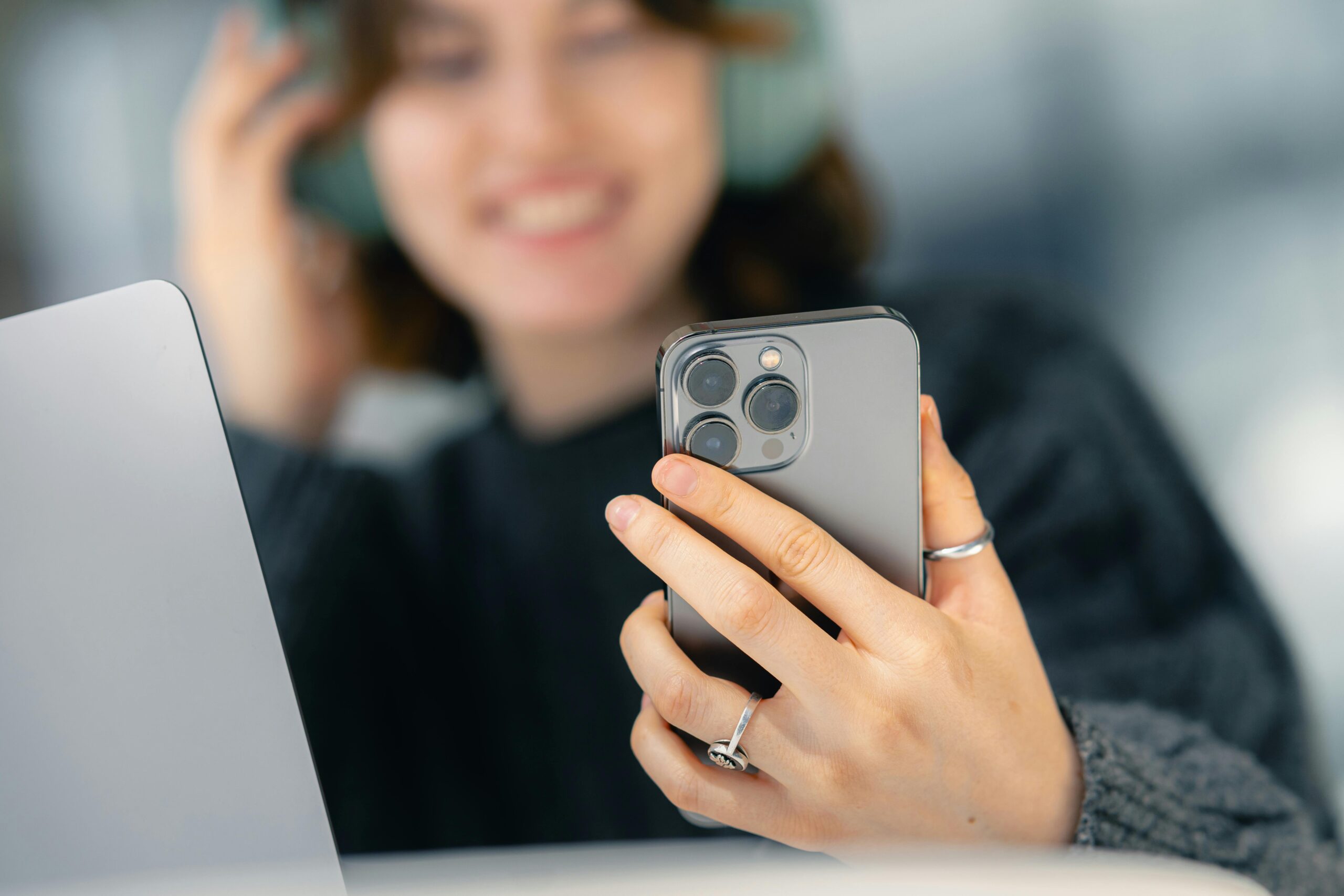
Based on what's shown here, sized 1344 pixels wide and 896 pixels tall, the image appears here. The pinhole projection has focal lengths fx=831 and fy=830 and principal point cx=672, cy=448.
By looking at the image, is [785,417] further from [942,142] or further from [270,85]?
[270,85]

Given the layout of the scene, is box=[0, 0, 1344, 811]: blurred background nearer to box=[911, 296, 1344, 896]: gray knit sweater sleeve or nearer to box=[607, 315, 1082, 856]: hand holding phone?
box=[911, 296, 1344, 896]: gray knit sweater sleeve

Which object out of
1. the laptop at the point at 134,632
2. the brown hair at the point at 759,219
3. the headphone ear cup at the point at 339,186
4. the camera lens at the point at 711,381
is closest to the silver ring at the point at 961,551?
the camera lens at the point at 711,381

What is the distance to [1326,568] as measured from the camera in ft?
2.73

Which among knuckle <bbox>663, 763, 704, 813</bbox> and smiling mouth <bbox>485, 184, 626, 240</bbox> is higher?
smiling mouth <bbox>485, 184, 626, 240</bbox>

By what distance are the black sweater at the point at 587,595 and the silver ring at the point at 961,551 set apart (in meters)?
0.18

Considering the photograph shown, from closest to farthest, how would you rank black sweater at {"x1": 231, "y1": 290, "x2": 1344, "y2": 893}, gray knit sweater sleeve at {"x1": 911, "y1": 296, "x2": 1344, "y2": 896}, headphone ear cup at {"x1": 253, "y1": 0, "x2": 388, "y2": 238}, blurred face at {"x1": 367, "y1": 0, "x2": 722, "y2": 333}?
gray knit sweater sleeve at {"x1": 911, "y1": 296, "x2": 1344, "y2": 896}
black sweater at {"x1": 231, "y1": 290, "x2": 1344, "y2": 893}
blurred face at {"x1": 367, "y1": 0, "x2": 722, "y2": 333}
headphone ear cup at {"x1": 253, "y1": 0, "x2": 388, "y2": 238}

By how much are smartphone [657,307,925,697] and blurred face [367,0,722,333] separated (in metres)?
0.52

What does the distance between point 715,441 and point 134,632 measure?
206 millimetres

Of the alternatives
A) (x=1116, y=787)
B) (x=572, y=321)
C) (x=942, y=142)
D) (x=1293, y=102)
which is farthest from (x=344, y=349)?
(x=1293, y=102)

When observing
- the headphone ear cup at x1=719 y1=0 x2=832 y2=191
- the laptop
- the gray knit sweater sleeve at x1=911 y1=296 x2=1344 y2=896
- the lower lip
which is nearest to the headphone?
the headphone ear cup at x1=719 y1=0 x2=832 y2=191

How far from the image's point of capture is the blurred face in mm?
786

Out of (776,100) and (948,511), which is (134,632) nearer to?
(948,511)

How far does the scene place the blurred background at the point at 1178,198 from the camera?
31.2 inches

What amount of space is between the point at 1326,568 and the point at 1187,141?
45cm
